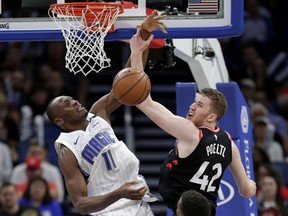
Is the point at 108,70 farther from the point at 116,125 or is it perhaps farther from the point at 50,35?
the point at 50,35

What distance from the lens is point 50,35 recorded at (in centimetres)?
723

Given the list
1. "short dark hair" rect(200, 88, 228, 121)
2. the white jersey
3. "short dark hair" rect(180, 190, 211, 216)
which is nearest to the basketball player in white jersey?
the white jersey

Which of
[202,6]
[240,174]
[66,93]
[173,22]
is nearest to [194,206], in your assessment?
[240,174]

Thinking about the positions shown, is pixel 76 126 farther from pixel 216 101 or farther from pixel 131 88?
pixel 216 101

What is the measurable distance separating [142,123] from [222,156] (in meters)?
7.46

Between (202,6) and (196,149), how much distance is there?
112 centimetres

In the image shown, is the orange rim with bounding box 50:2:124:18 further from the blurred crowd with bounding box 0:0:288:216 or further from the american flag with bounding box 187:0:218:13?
the blurred crowd with bounding box 0:0:288:216

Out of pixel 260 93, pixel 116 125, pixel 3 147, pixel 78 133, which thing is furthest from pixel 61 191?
pixel 78 133

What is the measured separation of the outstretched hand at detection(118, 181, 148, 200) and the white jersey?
50 cm

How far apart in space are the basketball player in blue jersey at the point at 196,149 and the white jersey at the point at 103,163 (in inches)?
11.2

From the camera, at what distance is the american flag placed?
7086 millimetres

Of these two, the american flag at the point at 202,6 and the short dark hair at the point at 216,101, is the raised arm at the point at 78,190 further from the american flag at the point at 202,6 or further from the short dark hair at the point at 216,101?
the american flag at the point at 202,6

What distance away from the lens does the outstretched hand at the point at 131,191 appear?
21.1 feet

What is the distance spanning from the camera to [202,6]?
23.3 ft
